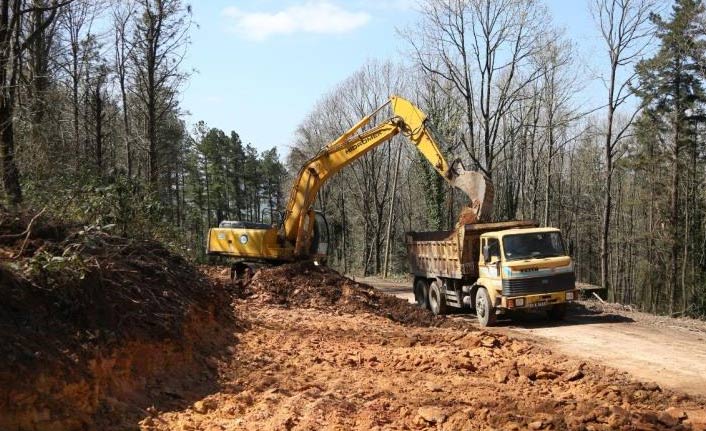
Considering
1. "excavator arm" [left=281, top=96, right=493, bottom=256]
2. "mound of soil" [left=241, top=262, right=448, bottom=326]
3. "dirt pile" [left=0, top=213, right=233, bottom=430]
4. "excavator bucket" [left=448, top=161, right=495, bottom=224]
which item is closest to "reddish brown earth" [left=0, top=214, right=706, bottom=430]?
"dirt pile" [left=0, top=213, right=233, bottom=430]

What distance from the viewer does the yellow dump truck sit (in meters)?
14.1

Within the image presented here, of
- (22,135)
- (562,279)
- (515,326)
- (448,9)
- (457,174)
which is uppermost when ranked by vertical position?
(448,9)

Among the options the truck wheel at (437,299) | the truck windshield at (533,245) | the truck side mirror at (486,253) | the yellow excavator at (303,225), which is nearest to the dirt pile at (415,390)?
the truck windshield at (533,245)

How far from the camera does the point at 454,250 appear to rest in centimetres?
1620

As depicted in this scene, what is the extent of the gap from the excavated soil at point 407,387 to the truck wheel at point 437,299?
13.7 ft

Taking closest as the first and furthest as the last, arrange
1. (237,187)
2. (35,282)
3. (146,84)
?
(35,282) < (146,84) < (237,187)

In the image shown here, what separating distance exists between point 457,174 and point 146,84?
17781 mm

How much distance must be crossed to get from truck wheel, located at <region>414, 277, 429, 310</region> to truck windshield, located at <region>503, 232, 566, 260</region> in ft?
14.9

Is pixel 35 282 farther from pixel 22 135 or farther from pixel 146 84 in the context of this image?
pixel 146 84

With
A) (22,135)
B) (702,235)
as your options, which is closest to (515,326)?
(22,135)

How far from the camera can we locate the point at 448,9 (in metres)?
29.1

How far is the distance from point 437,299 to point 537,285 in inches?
158

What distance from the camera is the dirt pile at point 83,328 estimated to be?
17.7ft

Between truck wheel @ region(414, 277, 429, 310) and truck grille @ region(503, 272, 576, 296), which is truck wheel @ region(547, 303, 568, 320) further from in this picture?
truck wheel @ region(414, 277, 429, 310)
